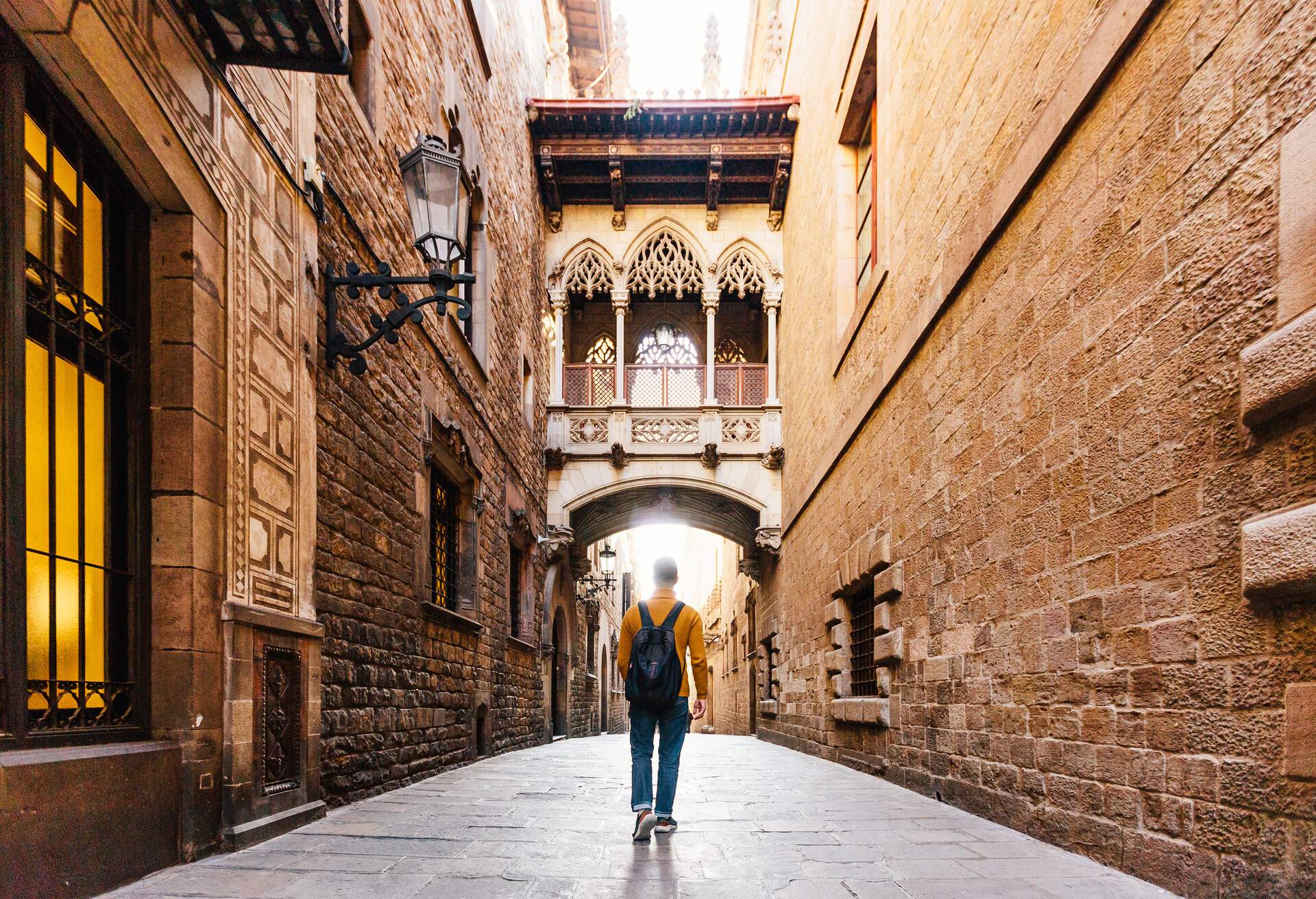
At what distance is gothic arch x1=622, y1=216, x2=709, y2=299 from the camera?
52.5 feet

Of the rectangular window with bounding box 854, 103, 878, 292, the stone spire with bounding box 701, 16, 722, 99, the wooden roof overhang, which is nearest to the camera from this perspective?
the rectangular window with bounding box 854, 103, 878, 292

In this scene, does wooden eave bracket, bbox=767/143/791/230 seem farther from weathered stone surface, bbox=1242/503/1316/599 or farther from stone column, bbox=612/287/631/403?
weathered stone surface, bbox=1242/503/1316/599

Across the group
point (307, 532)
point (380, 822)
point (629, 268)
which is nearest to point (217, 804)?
point (380, 822)

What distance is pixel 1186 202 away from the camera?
124 inches

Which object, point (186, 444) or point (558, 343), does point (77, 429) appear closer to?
point (186, 444)

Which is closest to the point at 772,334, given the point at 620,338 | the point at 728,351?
the point at 620,338

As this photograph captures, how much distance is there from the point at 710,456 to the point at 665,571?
1052 cm

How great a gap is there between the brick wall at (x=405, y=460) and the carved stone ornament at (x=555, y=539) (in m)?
2.92

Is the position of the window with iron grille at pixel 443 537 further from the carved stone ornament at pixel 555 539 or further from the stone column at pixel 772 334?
the stone column at pixel 772 334

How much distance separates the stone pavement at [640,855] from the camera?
3191 mm

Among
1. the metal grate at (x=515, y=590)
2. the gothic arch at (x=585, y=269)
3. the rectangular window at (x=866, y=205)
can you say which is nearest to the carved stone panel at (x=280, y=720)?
the rectangular window at (x=866, y=205)

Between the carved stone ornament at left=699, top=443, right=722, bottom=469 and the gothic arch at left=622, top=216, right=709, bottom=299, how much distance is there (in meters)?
3.08

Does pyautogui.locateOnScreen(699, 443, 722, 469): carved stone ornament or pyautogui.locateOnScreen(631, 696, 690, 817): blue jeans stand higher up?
pyautogui.locateOnScreen(699, 443, 722, 469): carved stone ornament

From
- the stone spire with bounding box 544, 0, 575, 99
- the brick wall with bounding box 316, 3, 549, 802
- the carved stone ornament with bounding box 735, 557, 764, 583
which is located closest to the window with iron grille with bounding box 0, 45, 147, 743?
the brick wall with bounding box 316, 3, 549, 802
